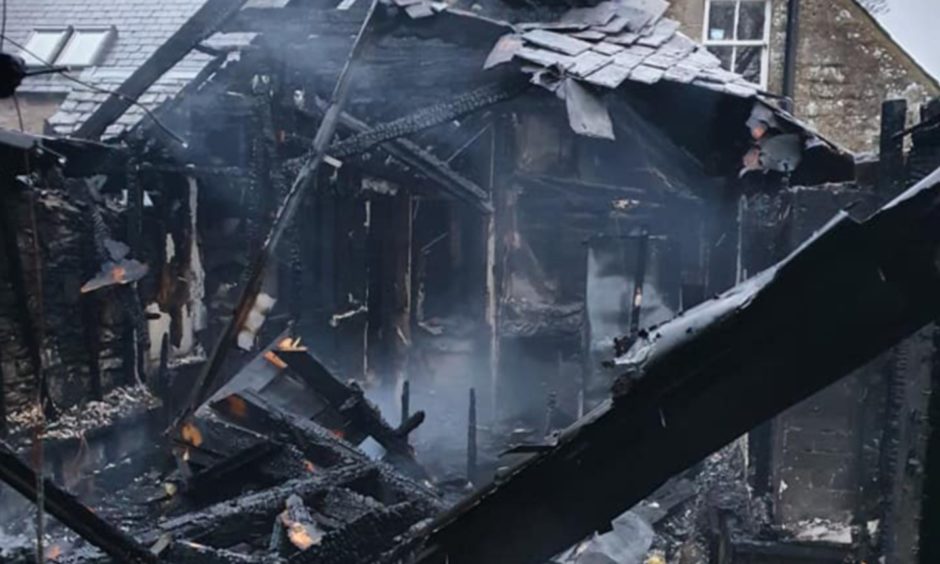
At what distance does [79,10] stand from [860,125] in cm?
1768

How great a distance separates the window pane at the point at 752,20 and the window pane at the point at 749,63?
0.26m

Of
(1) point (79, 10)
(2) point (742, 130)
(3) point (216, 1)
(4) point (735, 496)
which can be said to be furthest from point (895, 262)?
(1) point (79, 10)

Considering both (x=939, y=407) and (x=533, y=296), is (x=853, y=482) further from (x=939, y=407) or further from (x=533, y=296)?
(x=533, y=296)

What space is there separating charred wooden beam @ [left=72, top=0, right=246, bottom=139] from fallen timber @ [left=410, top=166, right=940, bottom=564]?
26.9 feet

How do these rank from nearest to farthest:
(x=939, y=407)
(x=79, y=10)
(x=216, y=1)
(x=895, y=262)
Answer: (x=895, y=262)
(x=939, y=407)
(x=216, y=1)
(x=79, y=10)

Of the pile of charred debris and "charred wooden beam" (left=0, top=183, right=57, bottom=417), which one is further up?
"charred wooden beam" (left=0, top=183, right=57, bottom=417)

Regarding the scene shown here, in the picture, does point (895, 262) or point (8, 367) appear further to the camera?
point (8, 367)

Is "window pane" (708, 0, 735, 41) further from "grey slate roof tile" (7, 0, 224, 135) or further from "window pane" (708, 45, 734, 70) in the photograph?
"grey slate roof tile" (7, 0, 224, 135)

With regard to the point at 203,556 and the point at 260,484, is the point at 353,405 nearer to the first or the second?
the point at 260,484

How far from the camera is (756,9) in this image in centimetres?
1386

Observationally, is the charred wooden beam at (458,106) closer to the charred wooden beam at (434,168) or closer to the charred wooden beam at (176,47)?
the charred wooden beam at (434,168)

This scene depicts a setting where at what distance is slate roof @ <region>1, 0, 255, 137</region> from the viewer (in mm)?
14164

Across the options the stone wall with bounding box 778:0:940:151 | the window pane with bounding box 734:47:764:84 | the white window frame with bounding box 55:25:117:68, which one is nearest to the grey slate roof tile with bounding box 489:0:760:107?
the window pane with bounding box 734:47:764:84

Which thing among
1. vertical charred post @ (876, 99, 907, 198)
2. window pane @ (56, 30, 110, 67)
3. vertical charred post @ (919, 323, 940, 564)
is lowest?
vertical charred post @ (919, 323, 940, 564)
